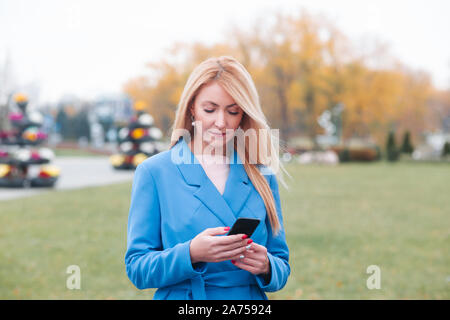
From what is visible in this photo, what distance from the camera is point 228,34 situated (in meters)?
37.3

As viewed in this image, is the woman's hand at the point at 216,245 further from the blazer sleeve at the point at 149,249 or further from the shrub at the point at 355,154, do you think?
the shrub at the point at 355,154

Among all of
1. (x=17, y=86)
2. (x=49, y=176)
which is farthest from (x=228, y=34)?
(x=49, y=176)

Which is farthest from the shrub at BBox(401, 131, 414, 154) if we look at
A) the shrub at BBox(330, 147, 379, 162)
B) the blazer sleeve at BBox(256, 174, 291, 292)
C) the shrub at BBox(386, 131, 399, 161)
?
the blazer sleeve at BBox(256, 174, 291, 292)

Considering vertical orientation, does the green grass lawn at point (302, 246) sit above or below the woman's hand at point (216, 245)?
below

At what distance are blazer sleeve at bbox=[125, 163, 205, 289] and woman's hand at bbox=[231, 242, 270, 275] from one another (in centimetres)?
16

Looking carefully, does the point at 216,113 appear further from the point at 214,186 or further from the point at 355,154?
the point at 355,154

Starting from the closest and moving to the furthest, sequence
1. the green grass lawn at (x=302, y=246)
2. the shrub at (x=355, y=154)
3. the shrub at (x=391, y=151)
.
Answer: the green grass lawn at (x=302, y=246) < the shrub at (x=355, y=154) < the shrub at (x=391, y=151)

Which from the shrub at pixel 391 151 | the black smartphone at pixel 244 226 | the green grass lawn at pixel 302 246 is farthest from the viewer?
the shrub at pixel 391 151

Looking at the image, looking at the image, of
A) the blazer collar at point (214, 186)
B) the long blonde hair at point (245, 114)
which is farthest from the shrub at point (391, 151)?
the blazer collar at point (214, 186)

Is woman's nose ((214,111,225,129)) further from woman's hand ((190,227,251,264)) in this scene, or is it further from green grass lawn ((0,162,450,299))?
green grass lawn ((0,162,450,299))

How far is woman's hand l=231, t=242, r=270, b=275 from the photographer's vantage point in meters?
1.70

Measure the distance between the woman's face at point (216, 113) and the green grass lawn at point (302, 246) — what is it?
11.9ft

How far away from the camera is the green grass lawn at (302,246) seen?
17.4 feet
